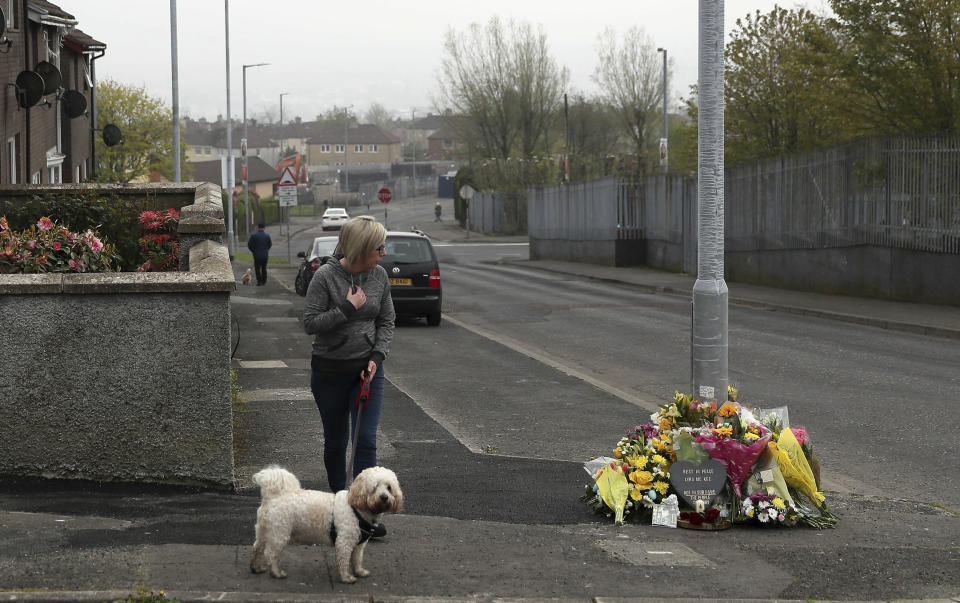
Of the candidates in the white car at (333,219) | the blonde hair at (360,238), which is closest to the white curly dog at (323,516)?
the blonde hair at (360,238)

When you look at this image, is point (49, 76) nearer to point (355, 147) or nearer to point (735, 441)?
point (735, 441)

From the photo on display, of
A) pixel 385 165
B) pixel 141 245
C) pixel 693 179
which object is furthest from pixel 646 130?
pixel 385 165

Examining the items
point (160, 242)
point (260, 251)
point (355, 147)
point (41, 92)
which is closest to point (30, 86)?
point (41, 92)

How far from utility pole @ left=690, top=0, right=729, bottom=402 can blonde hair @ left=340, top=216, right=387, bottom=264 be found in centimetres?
242

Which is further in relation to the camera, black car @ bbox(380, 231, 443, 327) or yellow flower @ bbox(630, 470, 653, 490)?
black car @ bbox(380, 231, 443, 327)

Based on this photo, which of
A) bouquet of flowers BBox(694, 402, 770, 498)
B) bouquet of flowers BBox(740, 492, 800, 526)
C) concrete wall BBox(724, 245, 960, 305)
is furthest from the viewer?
concrete wall BBox(724, 245, 960, 305)

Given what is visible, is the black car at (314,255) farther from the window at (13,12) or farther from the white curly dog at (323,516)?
the white curly dog at (323,516)

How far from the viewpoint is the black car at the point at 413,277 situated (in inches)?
775

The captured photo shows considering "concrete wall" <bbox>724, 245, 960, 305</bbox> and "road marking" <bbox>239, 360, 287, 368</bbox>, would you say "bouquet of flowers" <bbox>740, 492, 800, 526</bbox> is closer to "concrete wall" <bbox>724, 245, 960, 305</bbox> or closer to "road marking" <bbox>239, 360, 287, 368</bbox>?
"road marking" <bbox>239, 360, 287, 368</bbox>

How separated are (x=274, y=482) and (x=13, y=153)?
17.5 metres

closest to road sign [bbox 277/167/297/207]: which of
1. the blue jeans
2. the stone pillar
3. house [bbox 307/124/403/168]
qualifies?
the stone pillar

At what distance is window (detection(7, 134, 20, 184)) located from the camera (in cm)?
1972

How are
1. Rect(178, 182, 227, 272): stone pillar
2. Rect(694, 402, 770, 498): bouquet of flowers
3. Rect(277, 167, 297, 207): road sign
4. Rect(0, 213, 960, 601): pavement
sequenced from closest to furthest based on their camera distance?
Rect(0, 213, 960, 601): pavement
Rect(694, 402, 770, 498): bouquet of flowers
Rect(178, 182, 227, 272): stone pillar
Rect(277, 167, 297, 207): road sign

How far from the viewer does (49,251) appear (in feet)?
28.7
